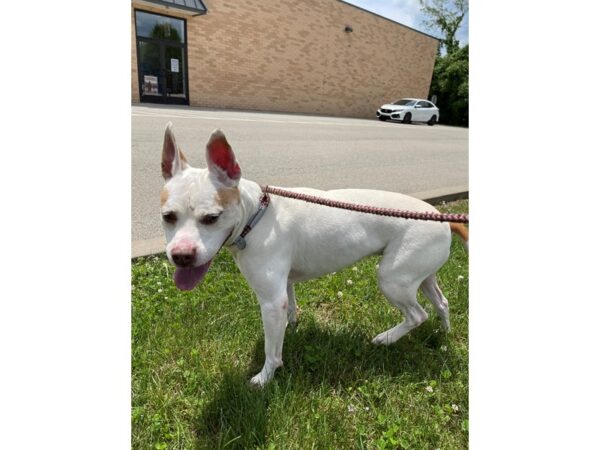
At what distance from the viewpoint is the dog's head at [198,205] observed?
134cm

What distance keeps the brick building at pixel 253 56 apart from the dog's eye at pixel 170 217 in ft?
26.5

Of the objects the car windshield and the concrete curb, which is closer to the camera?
the concrete curb

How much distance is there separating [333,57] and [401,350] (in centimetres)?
1171

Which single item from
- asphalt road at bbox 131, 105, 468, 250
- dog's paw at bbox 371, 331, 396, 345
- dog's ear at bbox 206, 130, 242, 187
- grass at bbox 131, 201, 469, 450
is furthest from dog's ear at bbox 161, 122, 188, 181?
asphalt road at bbox 131, 105, 468, 250

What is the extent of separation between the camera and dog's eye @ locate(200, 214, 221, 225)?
136 centimetres

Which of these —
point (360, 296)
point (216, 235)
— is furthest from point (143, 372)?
point (360, 296)

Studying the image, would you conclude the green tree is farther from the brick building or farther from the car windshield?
the brick building

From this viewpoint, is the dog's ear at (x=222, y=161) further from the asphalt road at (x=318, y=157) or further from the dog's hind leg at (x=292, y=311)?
the asphalt road at (x=318, y=157)

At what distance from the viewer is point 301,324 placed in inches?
92.7

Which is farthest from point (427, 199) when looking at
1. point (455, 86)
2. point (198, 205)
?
point (198, 205)

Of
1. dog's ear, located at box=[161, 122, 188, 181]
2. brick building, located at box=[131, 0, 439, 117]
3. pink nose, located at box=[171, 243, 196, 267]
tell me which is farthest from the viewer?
brick building, located at box=[131, 0, 439, 117]

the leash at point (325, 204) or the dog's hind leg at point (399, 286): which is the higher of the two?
the leash at point (325, 204)

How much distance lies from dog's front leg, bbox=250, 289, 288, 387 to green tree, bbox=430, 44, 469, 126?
1048 mm

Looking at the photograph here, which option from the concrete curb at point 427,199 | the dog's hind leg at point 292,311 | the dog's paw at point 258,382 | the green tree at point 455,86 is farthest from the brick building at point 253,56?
the dog's paw at point 258,382
